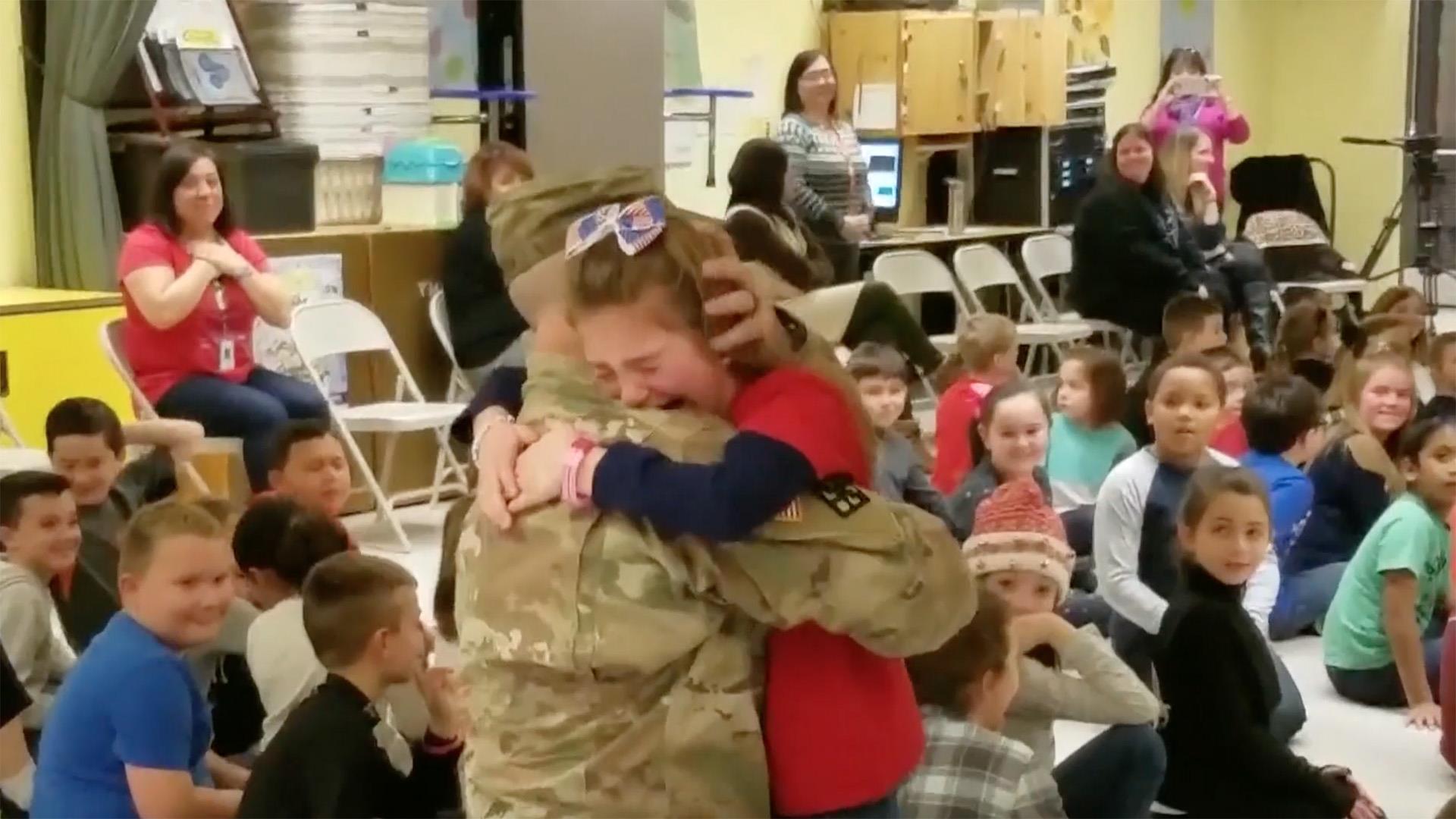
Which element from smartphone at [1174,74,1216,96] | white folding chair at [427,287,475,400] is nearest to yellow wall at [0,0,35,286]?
white folding chair at [427,287,475,400]

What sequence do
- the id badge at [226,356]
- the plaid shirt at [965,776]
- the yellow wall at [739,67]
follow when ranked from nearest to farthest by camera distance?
the plaid shirt at [965,776]
the id badge at [226,356]
the yellow wall at [739,67]

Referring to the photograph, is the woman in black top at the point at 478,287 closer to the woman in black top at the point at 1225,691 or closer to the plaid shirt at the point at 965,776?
the woman in black top at the point at 1225,691

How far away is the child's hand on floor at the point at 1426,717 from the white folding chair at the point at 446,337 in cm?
335

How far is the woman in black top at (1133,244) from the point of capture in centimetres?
780

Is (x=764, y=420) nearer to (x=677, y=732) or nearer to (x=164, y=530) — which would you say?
(x=677, y=732)

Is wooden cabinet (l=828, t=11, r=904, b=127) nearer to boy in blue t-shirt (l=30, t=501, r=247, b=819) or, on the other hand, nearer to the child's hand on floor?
the child's hand on floor

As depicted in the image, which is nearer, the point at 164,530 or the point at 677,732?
the point at 677,732

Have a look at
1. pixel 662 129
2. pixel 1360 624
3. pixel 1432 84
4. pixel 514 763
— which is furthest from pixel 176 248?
pixel 1432 84

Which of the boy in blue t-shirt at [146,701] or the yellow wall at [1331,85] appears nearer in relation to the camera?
the boy in blue t-shirt at [146,701]

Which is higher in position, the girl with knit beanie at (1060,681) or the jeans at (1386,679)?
the girl with knit beanie at (1060,681)

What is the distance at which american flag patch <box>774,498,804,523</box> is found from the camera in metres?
1.72

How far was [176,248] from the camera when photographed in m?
5.30

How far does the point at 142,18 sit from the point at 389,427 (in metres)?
1.51

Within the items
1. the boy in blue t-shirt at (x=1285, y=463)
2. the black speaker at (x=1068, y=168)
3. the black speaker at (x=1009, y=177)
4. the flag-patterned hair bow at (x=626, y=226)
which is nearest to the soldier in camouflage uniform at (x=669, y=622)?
the flag-patterned hair bow at (x=626, y=226)
